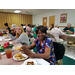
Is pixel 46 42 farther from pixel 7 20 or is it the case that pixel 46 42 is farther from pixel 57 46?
pixel 7 20

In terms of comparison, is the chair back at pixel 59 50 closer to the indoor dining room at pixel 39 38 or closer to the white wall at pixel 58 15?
the indoor dining room at pixel 39 38

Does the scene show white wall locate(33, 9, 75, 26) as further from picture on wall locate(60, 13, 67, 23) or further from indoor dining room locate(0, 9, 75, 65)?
picture on wall locate(60, 13, 67, 23)

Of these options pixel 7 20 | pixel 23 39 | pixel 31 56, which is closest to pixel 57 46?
pixel 31 56

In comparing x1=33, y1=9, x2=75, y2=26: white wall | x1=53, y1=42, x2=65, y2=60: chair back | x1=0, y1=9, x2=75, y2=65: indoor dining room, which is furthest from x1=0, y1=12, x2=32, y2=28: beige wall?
x1=53, y1=42, x2=65, y2=60: chair back

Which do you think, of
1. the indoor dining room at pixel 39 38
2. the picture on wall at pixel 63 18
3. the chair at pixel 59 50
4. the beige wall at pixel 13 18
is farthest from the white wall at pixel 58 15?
the chair at pixel 59 50

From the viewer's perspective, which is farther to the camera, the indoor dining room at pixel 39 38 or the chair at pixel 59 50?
the chair at pixel 59 50

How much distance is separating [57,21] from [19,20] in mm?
5212

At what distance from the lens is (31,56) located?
909mm

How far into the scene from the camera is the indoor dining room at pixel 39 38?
0.92m

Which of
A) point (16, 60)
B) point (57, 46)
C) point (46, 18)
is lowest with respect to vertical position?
point (16, 60)

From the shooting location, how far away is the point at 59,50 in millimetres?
1104

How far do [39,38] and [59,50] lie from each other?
388 mm

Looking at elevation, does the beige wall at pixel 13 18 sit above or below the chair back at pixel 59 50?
above

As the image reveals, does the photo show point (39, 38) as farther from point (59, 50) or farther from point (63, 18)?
point (63, 18)
